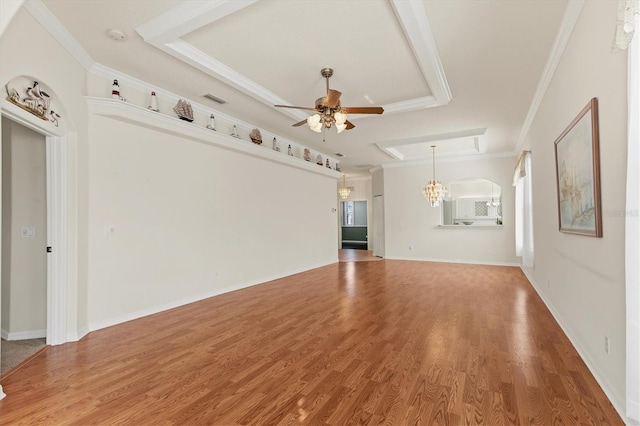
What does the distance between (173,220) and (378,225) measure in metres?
7.37

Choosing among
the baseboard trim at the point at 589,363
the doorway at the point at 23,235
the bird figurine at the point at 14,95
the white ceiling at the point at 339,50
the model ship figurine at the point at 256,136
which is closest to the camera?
the baseboard trim at the point at 589,363

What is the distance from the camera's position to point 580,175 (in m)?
2.56

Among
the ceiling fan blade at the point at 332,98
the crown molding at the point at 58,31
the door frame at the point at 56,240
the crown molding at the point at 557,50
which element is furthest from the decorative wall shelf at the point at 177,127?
the crown molding at the point at 557,50

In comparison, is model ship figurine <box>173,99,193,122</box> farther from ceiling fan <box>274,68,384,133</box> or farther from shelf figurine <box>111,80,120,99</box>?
ceiling fan <box>274,68,384,133</box>

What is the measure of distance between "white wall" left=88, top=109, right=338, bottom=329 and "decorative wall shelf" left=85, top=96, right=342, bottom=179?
116 mm

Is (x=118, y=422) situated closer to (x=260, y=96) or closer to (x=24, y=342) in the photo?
(x=24, y=342)

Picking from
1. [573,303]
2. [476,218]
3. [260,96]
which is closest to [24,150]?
[260,96]

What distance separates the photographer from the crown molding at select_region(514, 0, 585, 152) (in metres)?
2.63

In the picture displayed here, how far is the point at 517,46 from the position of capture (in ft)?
10.8

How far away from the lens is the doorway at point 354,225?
511 inches

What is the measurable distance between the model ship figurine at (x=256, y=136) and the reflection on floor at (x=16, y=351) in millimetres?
4151

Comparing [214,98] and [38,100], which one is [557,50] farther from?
[38,100]

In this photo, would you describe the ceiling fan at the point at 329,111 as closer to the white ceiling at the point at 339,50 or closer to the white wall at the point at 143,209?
the white ceiling at the point at 339,50

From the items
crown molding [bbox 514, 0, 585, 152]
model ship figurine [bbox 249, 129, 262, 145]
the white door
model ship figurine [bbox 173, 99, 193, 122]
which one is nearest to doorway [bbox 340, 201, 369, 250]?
the white door
